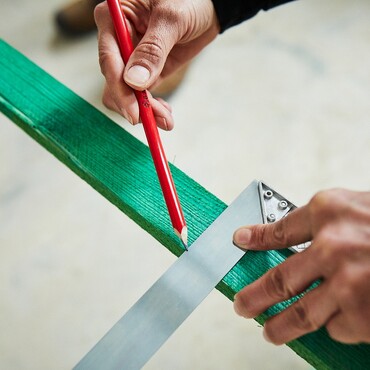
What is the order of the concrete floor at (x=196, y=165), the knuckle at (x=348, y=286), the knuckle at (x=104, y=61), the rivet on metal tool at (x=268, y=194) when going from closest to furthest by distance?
the knuckle at (x=348, y=286)
the rivet on metal tool at (x=268, y=194)
the knuckle at (x=104, y=61)
the concrete floor at (x=196, y=165)

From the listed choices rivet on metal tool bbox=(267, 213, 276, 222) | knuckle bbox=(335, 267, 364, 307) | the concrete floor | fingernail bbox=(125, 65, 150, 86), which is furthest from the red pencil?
the concrete floor

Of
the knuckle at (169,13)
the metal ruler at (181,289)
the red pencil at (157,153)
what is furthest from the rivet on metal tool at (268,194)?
the knuckle at (169,13)

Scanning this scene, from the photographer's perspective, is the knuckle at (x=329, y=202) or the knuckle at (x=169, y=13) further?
the knuckle at (x=169, y=13)

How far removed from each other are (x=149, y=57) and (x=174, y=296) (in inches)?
15.9

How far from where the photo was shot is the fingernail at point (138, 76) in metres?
0.79

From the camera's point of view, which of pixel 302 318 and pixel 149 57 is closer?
pixel 302 318

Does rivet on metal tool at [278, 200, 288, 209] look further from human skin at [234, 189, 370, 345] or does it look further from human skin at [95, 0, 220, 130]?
human skin at [95, 0, 220, 130]

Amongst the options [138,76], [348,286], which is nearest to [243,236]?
[348,286]

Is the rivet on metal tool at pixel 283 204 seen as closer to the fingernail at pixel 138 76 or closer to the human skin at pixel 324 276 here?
the human skin at pixel 324 276

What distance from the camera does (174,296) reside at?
68 centimetres

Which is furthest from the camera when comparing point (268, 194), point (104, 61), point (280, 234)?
point (104, 61)

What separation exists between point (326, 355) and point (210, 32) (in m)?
0.76

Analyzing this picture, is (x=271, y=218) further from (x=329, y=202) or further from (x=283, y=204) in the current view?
(x=329, y=202)

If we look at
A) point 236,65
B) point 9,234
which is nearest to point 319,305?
point 9,234
